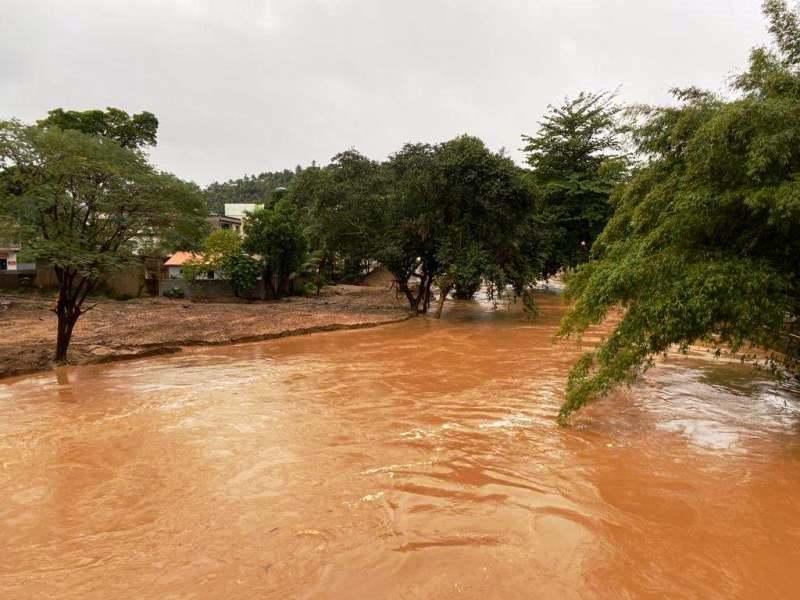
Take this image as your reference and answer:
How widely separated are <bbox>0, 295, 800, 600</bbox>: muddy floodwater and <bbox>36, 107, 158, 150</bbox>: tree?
2347 centimetres

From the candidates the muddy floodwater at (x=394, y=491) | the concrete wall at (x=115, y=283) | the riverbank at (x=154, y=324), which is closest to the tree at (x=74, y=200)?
the riverbank at (x=154, y=324)

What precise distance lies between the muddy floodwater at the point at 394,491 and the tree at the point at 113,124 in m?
23.5

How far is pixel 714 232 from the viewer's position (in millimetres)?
5707

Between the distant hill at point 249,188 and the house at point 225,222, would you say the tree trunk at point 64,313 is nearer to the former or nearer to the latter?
the house at point 225,222

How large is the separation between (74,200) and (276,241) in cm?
1510

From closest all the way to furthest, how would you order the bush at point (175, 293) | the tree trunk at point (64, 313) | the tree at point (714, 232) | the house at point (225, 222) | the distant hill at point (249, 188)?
the tree at point (714, 232) → the tree trunk at point (64, 313) → the bush at point (175, 293) → the house at point (225, 222) → the distant hill at point (249, 188)

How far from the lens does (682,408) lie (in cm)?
779

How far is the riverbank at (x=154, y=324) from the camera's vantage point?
11.6 meters

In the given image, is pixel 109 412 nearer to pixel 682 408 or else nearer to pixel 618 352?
pixel 618 352

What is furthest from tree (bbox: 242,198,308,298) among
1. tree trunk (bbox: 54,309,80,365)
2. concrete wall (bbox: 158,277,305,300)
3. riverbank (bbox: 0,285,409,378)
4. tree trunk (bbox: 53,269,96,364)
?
tree trunk (bbox: 54,309,80,365)

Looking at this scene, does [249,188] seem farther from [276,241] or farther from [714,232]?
[714,232]

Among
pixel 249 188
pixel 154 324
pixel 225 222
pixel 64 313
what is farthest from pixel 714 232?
pixel 249 188

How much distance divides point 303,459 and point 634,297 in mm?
4484

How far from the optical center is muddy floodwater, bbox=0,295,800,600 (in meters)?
3.53
